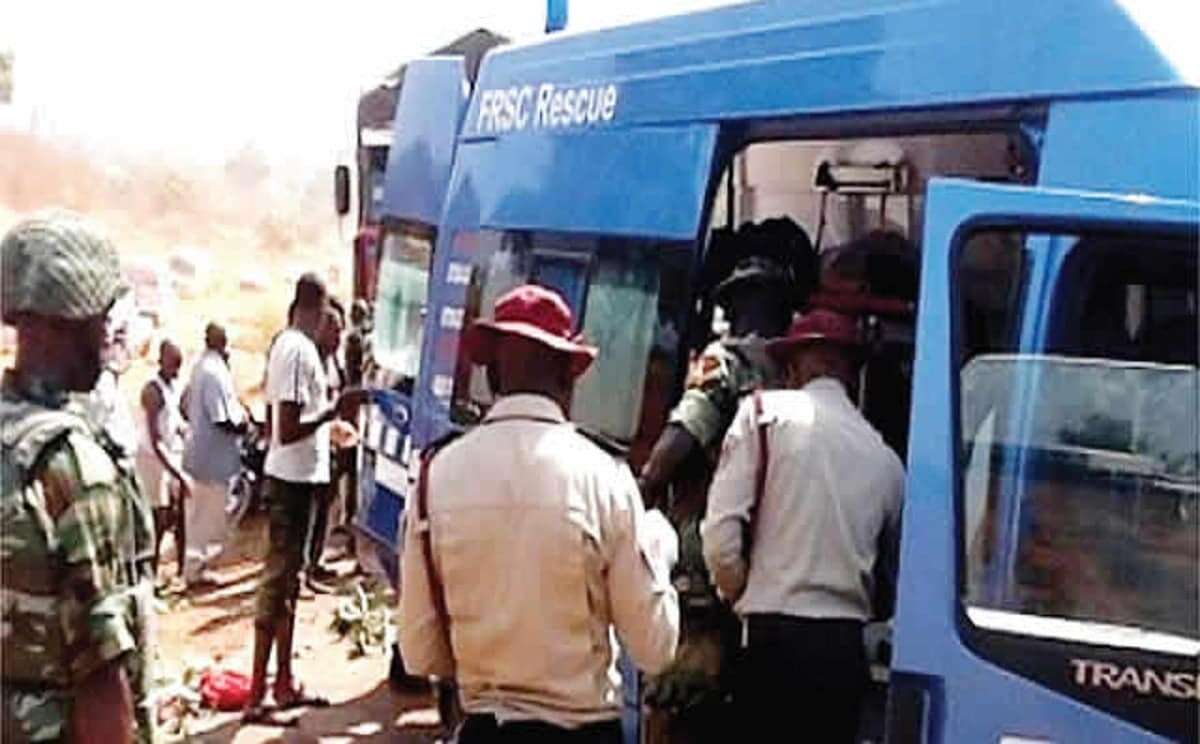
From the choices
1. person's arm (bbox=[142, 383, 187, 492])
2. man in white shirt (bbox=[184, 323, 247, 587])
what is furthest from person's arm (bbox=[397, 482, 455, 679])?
man in white shirt (bbox=[184, 323, 247, 587])

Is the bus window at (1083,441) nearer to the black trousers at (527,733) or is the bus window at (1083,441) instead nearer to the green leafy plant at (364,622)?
the black trousers at (527,733)

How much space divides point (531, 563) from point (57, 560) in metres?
0.96

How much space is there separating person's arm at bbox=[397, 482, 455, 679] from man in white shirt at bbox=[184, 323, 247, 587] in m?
7.29

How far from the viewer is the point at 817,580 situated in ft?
13.8

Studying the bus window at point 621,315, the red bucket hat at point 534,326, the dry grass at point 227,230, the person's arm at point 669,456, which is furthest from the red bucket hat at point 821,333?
the dry grass at point 227,230

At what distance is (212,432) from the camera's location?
11.0 m

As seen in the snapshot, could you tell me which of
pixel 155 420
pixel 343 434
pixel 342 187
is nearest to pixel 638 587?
pixel 343 434

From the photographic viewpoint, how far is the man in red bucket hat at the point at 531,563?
12.1 feet

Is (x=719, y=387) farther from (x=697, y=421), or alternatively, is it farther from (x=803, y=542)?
(x=803, y=542)

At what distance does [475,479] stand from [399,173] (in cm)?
574

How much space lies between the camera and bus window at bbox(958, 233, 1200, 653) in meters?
3.25

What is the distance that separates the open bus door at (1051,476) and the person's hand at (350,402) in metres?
4.94

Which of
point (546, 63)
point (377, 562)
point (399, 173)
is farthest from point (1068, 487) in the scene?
point (399, 173)

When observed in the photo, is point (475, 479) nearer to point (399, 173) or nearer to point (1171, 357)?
point (1171, 357)
